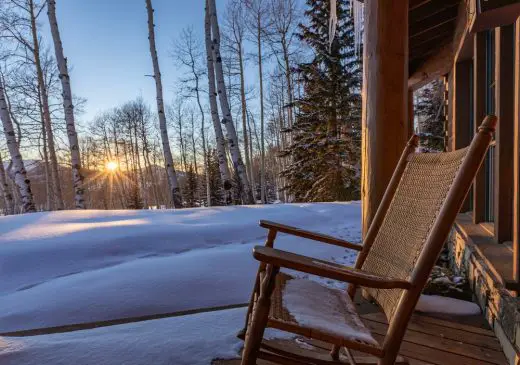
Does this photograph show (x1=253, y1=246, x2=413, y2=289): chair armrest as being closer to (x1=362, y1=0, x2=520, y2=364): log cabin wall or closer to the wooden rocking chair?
the wooden rocking chair

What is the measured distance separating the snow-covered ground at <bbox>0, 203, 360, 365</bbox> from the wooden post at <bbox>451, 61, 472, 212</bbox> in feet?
4.90

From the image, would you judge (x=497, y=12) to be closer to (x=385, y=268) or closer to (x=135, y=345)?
(x=385, y=268)

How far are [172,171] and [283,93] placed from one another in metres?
10.5

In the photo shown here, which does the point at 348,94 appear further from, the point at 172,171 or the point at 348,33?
the point at 172,171

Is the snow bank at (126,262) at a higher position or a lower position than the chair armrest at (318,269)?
lower

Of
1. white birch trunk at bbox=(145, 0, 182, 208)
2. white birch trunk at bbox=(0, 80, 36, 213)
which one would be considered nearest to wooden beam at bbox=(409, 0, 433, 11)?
white birch trunk at bbox=(145, 0, 182, 208)

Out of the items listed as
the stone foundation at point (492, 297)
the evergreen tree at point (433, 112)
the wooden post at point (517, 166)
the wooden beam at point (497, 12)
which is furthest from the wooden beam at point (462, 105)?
the evergreen tree at point (433, 112)

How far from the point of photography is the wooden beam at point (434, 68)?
150 inches

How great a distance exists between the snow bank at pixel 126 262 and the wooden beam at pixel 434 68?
2226 mm

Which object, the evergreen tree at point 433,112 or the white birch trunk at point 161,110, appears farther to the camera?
the evergreen tree at point 433,112

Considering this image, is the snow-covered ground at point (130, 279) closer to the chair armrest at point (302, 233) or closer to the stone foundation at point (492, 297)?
the chair armrest at point (302, 233)

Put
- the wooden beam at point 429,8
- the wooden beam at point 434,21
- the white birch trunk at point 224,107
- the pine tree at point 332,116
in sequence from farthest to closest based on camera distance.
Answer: the pine tree at point 332,116, the white birch trunk at point 224,107, the wooden beam at point 434,21, the wooden beam at point 429,8

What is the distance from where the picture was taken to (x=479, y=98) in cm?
266

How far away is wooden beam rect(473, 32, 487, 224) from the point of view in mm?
2611
